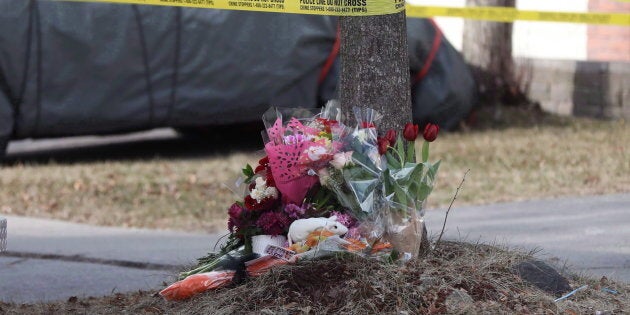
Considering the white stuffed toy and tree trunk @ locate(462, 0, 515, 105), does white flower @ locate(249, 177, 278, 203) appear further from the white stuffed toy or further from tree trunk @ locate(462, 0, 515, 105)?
tree trunk @ locate(462, 0, 515, 105)

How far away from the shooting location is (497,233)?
24.8 ft

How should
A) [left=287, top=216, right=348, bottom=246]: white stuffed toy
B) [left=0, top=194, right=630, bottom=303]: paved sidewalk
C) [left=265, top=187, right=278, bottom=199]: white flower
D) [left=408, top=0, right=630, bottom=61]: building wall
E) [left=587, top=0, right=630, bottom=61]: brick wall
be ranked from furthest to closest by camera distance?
[left=408, top=0, right=630, bottom=61]: building wall < [left=587, top=0, right=630, bottom=61]: brick wall < [left=0, top=194, right=630, bottom=303]: paved sidewalk < [left=265, top=187, right=278, bottom=199]: white flower < [left=287, top=216, right=348, bottom=246]: white stuffed toy

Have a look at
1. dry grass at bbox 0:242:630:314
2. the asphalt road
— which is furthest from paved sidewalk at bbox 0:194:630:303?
dry grass at bbox 0:242:630:314

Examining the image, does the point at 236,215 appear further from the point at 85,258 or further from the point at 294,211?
the point at 85,258

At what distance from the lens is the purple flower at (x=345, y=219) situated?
16.3 feet

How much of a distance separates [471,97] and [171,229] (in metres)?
5.59

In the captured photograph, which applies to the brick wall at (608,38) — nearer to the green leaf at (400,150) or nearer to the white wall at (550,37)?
the white wall at (550,37)

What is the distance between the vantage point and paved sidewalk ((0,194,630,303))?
21.2 ft

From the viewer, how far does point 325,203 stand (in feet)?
16.7

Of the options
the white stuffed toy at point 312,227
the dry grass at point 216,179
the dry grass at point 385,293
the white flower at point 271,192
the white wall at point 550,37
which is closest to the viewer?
the dry grass at point 385,293

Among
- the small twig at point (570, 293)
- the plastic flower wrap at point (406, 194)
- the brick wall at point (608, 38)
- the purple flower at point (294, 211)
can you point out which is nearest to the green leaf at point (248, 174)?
the purple flower at point (294, 211)

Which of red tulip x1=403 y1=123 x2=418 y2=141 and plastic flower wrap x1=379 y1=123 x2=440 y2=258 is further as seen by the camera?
red tulip x1=403 y1=123 x2=418 y2=141

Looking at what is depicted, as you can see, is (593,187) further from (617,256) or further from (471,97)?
(471,97)

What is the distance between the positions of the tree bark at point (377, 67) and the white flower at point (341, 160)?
0.49 meters
